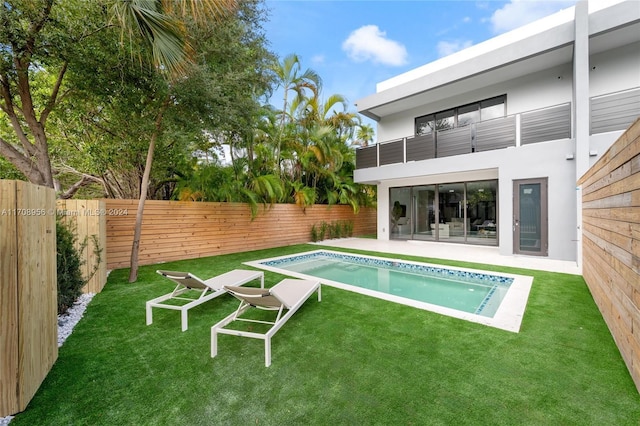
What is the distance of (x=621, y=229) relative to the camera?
3.00m

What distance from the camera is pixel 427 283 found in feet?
21.4

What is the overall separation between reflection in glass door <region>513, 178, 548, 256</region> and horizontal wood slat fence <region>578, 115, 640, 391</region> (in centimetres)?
483

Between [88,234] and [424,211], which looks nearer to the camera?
[88,234]

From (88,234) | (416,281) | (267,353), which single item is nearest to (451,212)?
(416,281)

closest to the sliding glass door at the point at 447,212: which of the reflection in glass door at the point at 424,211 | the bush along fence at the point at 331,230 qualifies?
the reflection in glass door at the point at 424,211

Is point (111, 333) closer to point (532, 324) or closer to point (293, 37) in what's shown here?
point (532, 324)

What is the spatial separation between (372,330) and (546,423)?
1.89 metres

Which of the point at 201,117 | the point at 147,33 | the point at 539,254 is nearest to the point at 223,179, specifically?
the point at 201,117

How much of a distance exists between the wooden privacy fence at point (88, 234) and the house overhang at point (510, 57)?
11106mm

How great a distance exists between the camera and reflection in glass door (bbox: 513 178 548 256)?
8445 mm

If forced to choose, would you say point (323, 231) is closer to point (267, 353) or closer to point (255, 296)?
point (255, 296)

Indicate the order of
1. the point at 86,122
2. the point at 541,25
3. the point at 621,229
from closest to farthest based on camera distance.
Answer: the point at 621,229, the point at 86,122, the point at 541,25

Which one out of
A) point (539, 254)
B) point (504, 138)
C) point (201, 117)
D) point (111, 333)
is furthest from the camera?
point (504, 138)

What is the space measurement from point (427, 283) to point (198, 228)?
24.3ft
